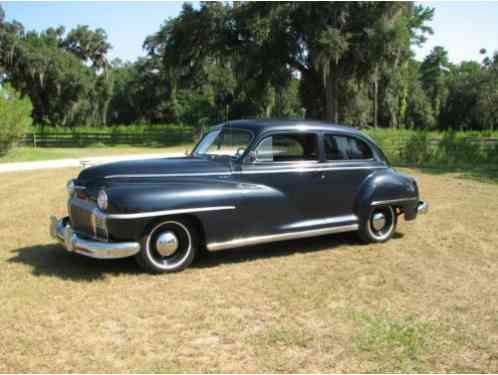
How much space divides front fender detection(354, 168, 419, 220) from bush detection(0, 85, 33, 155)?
19.8 meters

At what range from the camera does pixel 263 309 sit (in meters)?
4.57

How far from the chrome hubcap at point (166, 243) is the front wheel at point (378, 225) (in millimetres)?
2758

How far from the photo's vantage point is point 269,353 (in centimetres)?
369

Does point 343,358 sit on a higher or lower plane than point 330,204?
lower

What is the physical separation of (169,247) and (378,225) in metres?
3.21

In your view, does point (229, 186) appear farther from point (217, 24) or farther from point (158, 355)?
point (217, 24)

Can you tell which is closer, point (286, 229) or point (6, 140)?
point (286, 229)

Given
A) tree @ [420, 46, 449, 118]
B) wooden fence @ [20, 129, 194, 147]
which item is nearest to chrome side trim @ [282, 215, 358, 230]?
wooden fence @ [20, 129, 194, 147]

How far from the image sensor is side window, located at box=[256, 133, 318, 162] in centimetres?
612

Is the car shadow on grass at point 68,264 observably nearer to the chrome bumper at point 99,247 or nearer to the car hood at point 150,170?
the chrome bumper at point 99,247

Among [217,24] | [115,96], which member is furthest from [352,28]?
[115,96]

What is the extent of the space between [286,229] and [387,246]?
173cm

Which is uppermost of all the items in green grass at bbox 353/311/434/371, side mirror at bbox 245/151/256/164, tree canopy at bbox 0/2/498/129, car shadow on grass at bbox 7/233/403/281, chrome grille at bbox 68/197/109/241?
tree canopy at bbox 0/2/498/129

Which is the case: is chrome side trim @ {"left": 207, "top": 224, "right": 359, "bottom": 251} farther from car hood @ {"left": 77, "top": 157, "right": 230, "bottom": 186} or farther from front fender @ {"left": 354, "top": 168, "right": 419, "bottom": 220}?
car hood @ {"left": 77, "top": 157, "right": 230, "bottom": 186}
